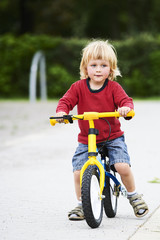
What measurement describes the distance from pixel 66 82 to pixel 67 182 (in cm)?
1716

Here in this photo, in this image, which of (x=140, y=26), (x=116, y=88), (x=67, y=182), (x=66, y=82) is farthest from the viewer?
(x=140, y=26)

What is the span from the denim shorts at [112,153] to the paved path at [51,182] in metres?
0.47

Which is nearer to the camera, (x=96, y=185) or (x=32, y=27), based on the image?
(x=96, y=185)

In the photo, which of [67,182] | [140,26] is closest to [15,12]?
[140,26]

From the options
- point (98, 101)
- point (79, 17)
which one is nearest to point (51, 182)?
point (98, 101)

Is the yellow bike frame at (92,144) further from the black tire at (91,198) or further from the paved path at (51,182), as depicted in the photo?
the paved path at (51,182)

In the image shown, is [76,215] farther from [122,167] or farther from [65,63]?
[65,63]

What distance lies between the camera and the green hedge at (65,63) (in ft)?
75.5

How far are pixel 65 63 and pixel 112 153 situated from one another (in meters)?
19.5

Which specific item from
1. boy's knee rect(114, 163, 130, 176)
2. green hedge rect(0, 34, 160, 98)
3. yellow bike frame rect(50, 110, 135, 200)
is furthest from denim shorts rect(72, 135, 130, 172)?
green hedge rect(0, 34, 160, 98)

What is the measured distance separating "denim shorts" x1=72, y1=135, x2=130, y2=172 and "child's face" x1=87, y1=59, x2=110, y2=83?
481 millimetres

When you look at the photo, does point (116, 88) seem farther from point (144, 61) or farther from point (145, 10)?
point (145, 10)

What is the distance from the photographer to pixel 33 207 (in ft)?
15.5

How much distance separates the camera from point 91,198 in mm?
3861
